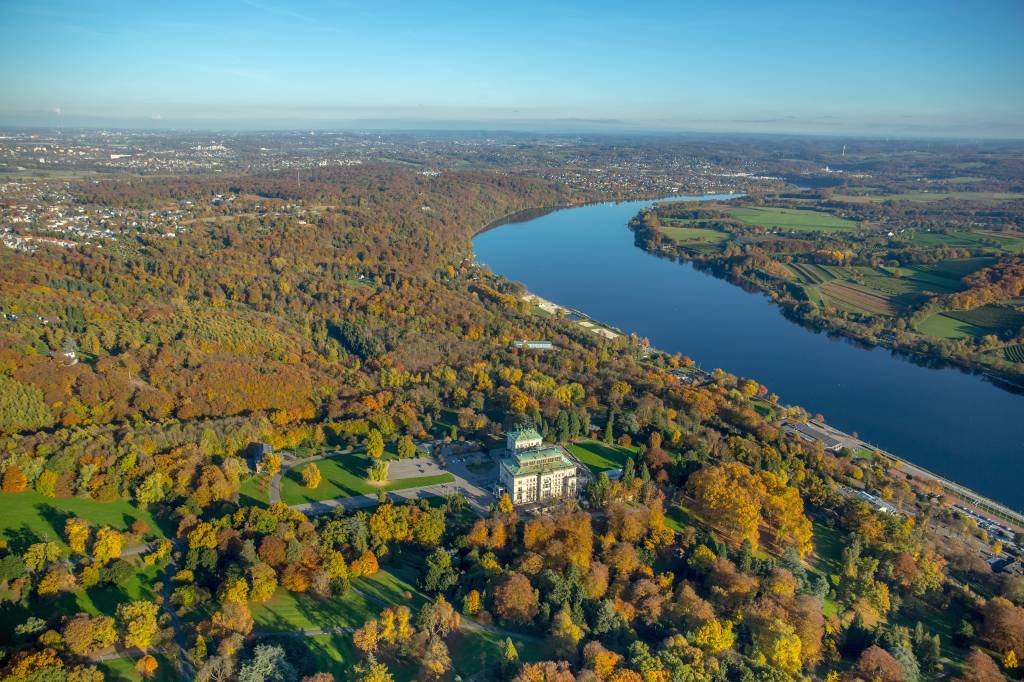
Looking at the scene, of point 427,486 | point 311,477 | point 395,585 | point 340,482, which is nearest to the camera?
point 395,585

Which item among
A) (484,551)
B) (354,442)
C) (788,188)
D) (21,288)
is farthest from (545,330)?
(788,188)

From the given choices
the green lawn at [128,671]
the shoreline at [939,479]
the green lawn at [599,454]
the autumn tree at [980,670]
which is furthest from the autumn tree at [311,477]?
the shoreline at [939,479]

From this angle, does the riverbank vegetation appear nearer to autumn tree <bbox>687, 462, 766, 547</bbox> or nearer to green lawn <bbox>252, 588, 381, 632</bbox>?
autumn tree <bbox>687, 462, 766, 547</bbox>

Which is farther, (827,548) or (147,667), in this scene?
(827,548)

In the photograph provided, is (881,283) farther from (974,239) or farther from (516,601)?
(516,601)

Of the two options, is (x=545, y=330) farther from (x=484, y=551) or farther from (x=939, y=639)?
(x=939, y=639)

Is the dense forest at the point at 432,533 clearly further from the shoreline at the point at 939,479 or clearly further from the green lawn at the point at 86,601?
the shoreline at the point at 939,479

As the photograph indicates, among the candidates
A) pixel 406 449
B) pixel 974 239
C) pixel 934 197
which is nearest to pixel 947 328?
pixel 974 239

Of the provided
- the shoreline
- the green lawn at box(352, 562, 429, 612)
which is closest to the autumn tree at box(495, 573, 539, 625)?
the green lawn at box(352, 562, 429, 612)
